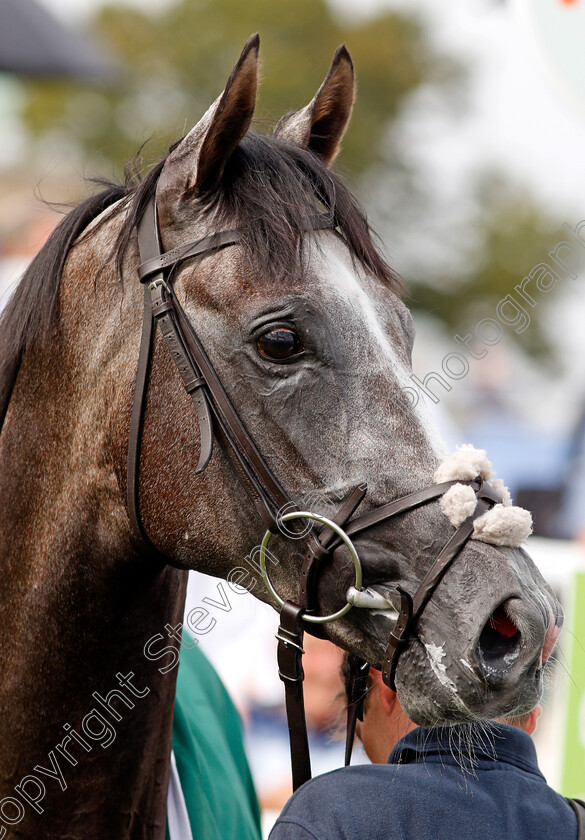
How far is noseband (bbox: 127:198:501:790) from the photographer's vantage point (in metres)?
1.69

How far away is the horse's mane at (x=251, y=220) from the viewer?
1898 millimetres

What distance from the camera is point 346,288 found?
1.88 meters

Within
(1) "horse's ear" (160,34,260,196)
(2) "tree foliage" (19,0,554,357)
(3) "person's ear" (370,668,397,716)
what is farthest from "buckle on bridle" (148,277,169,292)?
(2) "tree foliage" (19,0,554,357)

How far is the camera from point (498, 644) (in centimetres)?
163

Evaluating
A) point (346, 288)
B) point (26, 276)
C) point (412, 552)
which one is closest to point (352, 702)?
point (412, 552)

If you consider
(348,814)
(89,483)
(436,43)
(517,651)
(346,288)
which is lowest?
(348,814)

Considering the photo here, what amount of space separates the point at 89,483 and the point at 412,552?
2.59 feet

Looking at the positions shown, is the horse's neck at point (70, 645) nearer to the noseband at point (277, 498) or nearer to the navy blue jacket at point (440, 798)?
the noseband at point (277, 498)

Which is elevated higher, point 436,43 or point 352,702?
point 436,43

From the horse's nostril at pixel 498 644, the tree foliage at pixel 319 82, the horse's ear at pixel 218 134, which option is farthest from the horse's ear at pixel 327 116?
the tree foliage at pixel 319 82

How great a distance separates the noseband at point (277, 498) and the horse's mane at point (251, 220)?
0.05 m

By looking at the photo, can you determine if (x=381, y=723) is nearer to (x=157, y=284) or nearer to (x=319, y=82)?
(x=157, y=284)

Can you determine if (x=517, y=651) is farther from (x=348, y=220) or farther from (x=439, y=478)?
(x=348, y=220)

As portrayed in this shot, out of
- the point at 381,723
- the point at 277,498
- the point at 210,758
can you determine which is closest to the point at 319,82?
the point at 210,758
